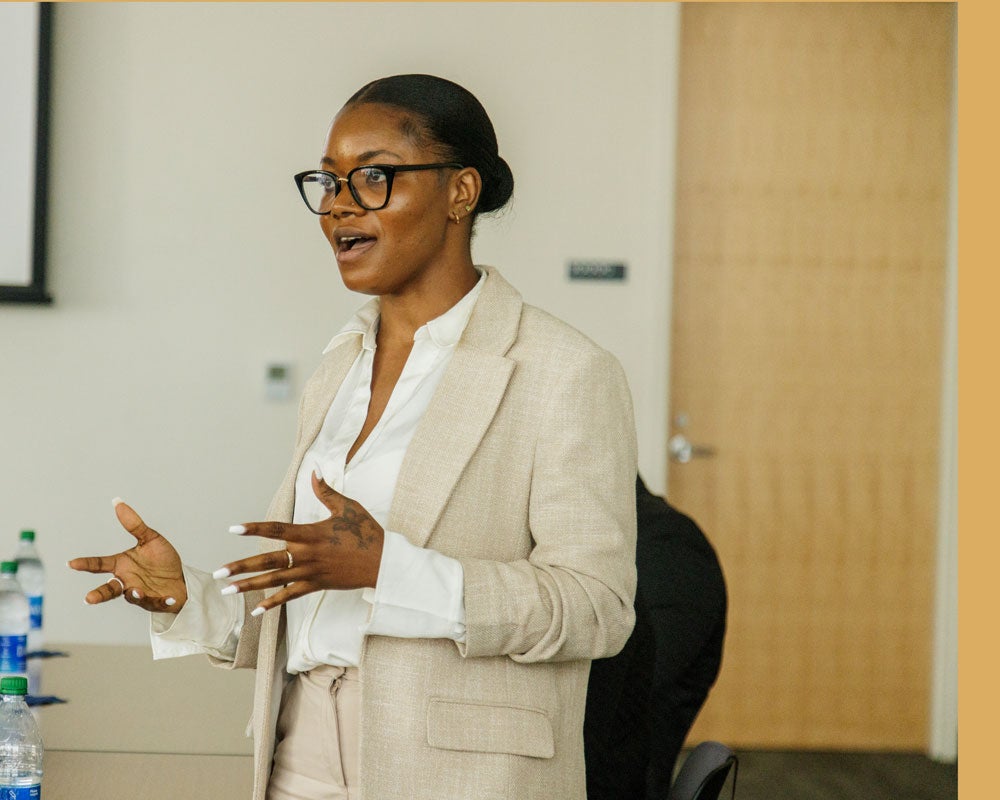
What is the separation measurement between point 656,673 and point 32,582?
1275 millimetres

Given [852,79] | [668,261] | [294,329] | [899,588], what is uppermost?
[852,79]

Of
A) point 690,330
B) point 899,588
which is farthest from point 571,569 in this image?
point 899,588

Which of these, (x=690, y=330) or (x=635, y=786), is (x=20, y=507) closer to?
(x=690, y=330)

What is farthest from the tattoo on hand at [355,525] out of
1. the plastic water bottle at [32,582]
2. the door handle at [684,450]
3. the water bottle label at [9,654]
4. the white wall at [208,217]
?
the door handle at [684,450]

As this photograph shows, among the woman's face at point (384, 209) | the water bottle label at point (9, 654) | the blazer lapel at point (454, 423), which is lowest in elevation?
the water bottle label at point (9, 654)

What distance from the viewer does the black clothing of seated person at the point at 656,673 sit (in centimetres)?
166

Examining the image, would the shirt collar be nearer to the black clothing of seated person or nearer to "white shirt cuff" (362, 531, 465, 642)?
"white shirt cuff" (362, 531, 465, 642)

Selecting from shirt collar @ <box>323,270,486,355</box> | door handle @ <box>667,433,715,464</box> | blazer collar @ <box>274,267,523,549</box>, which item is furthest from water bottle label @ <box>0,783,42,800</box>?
door handle @ <box>667,433,715,464</box>

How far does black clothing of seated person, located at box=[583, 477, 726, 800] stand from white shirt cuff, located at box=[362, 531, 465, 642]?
2.11 ft

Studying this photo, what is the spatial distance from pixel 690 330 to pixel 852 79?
1.04 metres

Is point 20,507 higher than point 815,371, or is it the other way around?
point 815,371

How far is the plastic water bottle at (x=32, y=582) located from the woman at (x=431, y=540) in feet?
3.03

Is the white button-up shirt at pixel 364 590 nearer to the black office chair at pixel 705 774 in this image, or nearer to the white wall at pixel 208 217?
the black office chair at pixel 705 774

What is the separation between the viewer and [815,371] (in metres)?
4.00
